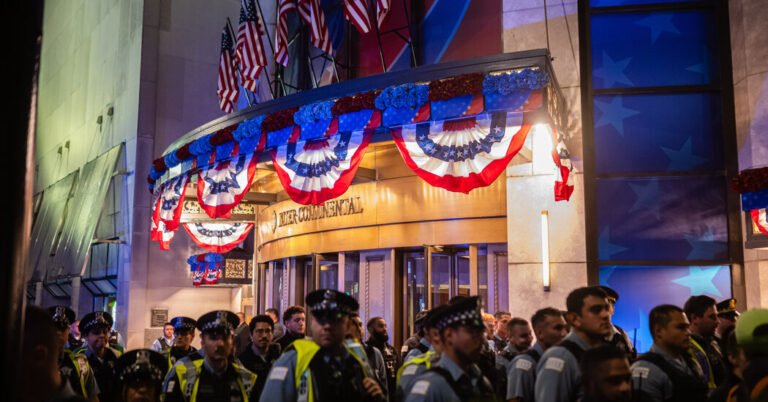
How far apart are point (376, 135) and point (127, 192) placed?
606 inches

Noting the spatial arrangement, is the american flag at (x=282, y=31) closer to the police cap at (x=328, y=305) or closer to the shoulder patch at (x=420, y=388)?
the police cap at (x=328, y=305)

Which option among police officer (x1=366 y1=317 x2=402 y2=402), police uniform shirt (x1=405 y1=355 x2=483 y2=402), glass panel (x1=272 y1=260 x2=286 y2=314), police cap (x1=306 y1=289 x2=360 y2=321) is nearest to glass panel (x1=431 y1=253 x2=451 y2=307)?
police officer (x1=366 y1=317 x2=402 y2=402)

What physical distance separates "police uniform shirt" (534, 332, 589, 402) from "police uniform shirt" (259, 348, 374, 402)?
1.39m

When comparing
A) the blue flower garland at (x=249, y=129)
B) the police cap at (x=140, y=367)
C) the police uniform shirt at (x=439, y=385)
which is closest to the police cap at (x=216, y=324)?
the police cap at (x=140, y=367)

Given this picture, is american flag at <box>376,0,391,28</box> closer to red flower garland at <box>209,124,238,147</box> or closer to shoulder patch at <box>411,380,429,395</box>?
red flower garland at <box>209,124,238,147</box>

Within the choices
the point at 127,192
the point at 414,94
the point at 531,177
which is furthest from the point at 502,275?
the point at 127,192

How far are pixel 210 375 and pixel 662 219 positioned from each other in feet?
28.9

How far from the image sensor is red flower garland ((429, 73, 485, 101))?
33.0ft

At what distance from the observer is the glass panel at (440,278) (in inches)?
555

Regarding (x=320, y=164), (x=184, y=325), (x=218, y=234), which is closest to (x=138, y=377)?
(x=184, y=325)

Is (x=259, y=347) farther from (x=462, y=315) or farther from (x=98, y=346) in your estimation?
(x=462, y=315)

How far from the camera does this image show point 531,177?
1245 cm

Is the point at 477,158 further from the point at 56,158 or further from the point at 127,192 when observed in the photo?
the point at 56,158

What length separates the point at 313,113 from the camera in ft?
38.0
